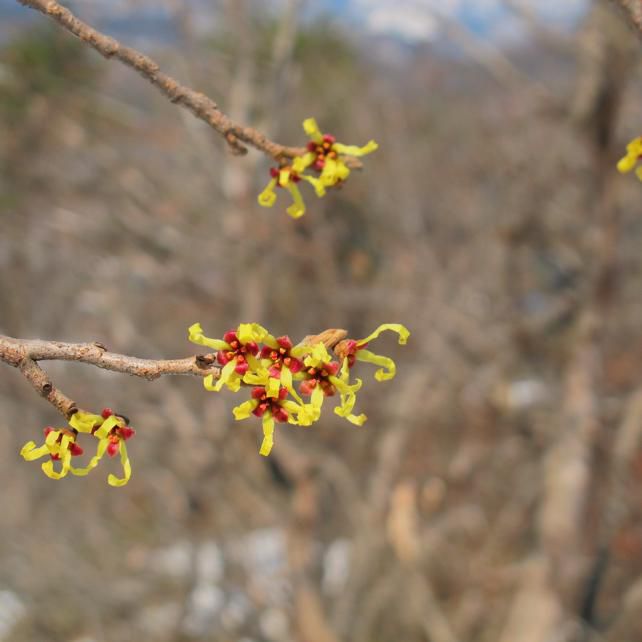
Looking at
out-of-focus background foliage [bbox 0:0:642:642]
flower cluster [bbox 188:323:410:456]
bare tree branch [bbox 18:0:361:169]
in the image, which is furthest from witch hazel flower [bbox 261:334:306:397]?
out-of-focus background foliage [bbox 0:0:642:642]

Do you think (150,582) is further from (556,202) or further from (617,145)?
(556,202)

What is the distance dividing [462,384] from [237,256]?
2.83m

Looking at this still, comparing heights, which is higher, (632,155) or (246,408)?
(632,155)

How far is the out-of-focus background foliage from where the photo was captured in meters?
4.84

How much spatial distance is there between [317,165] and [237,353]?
375 millimetres

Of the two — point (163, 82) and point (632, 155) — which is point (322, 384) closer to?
point (163, 82)

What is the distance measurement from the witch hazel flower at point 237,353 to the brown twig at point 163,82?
34 cm

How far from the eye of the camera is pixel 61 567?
557cm

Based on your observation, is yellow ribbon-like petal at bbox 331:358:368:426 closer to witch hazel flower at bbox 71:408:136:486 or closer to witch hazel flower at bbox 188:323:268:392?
witch hazel flower at bbox 188:323:268:392

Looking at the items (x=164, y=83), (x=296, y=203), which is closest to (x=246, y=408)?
(x=296, y=203)

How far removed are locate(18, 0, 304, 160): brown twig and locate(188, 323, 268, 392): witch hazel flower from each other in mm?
341

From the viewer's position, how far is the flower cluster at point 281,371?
97cm

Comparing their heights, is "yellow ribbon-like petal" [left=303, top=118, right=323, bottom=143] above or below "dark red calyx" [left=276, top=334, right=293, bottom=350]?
above

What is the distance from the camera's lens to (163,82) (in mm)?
1134
